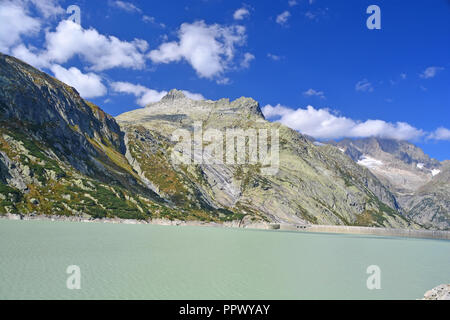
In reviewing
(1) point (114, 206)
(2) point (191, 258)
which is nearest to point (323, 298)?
(2) point (191, 258)

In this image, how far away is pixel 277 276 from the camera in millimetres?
46188

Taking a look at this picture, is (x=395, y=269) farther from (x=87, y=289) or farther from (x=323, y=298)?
(x=87, y=289)

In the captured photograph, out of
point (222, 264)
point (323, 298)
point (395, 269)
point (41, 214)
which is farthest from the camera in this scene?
point (41, 214)

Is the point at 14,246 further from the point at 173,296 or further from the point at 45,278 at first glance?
the point at 173,296

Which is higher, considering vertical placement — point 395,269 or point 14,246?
point 14,246

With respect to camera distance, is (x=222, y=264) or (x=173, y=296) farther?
(x=222, y=264)

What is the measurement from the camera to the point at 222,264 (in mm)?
53219

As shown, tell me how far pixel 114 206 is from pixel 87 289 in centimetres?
16910
